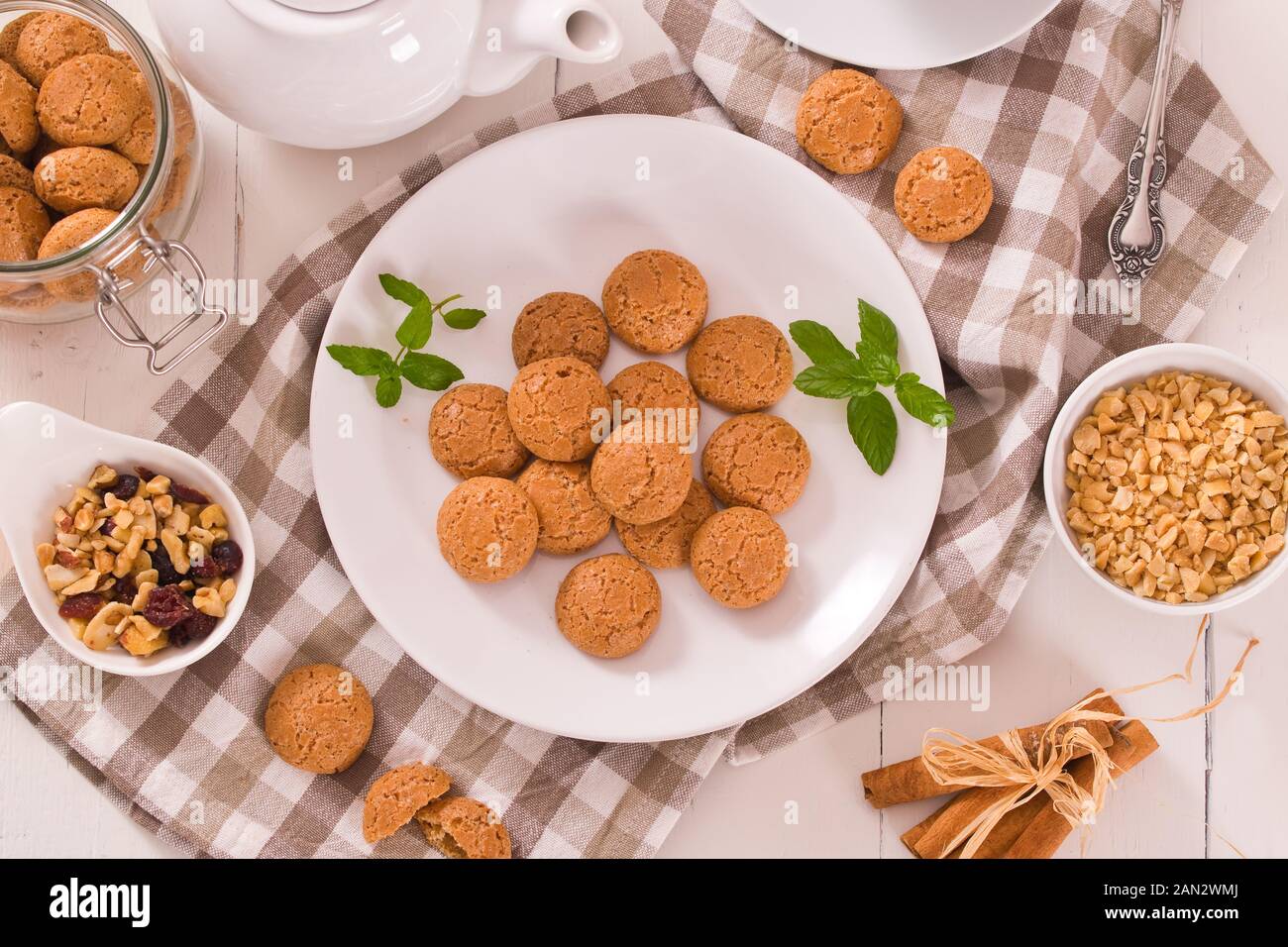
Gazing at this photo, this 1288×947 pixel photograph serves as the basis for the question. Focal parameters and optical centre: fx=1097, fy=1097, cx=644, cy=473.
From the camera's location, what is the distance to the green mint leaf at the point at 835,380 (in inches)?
58.6

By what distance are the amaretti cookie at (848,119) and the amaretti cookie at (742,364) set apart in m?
0.27

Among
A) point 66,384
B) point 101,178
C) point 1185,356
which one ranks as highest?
point 101,178

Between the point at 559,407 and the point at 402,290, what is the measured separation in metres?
0.27

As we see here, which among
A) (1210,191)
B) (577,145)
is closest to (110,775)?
(577,145)

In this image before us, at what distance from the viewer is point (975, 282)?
157 centimetres

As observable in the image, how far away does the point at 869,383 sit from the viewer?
1500 millimetres

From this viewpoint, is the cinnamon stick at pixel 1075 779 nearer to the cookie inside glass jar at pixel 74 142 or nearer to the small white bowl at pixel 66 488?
the small white bowl at pixel 66 488

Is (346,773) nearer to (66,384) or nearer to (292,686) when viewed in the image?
(292,686)

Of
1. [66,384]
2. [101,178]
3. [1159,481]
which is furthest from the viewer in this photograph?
[66,384]

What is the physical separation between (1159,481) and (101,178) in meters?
1.43

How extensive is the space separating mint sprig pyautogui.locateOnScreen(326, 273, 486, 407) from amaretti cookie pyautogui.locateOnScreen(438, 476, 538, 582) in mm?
157

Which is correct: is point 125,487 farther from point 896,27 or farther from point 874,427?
point 896,27

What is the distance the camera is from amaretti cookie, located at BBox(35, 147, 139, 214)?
1360 millimetres

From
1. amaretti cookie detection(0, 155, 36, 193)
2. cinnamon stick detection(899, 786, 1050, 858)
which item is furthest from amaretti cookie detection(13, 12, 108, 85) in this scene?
cinnamon stick detection(899, 786, 1050, 858)
